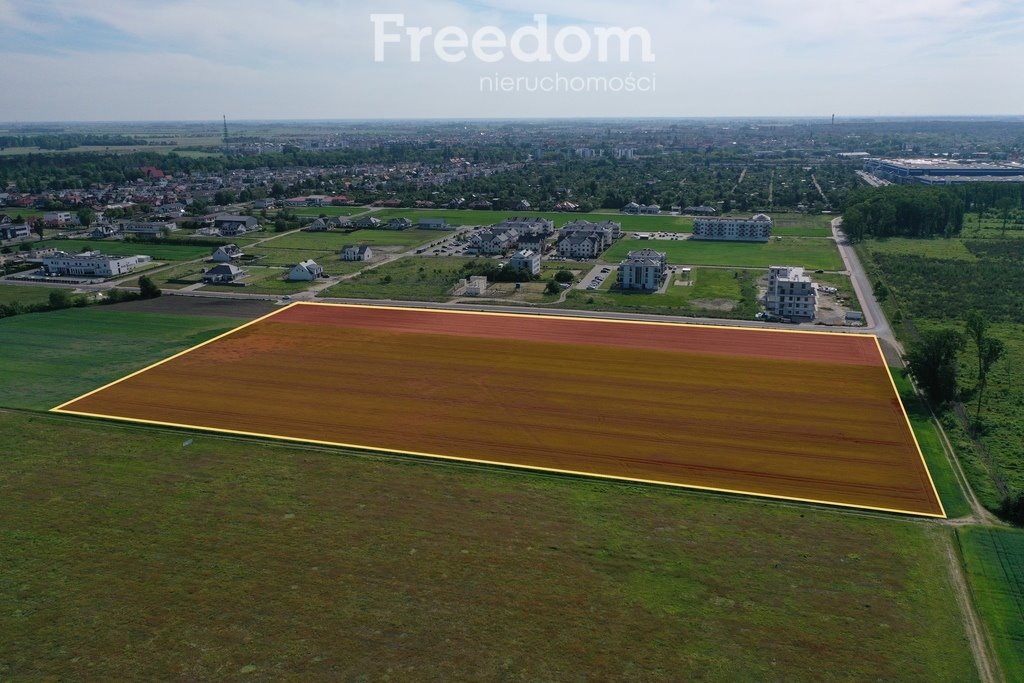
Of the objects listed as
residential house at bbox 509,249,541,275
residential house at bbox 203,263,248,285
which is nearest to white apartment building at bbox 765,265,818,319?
residential house at bbox 509,249,541,275

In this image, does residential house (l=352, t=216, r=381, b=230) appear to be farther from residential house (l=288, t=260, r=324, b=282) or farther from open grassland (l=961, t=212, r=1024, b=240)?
open grassland (l=961, t=212, r=1024, b=240)

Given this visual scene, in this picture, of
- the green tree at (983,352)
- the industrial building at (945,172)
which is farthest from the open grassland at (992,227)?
the green tree at (983,352)

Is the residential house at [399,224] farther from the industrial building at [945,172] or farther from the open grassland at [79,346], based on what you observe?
the industrial building at [945,172]

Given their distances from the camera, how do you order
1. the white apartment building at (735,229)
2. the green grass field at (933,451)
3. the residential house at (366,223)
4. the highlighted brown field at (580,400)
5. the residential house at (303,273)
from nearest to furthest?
the green grass field at (933,451) < the highlighted brown field at (580,400) < the residential house at (303,273) < the white apartment building at (735,229) < the residential house at (366,223)

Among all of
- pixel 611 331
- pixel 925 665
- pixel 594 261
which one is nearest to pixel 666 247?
pixel 594 261

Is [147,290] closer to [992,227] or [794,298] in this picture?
[794,298]

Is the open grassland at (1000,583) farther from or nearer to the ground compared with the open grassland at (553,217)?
nearer to the ground

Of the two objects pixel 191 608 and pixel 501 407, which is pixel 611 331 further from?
pixel 191 608
